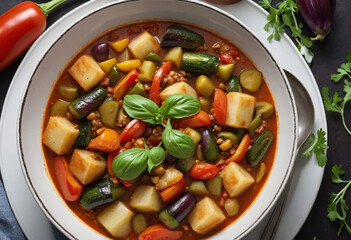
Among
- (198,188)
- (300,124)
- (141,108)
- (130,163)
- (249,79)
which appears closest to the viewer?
(130,163)

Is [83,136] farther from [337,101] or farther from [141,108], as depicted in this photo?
[337,101]

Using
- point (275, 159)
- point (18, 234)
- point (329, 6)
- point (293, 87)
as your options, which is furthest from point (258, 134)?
point (18, 234)

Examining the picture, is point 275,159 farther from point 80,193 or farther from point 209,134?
point 80,193

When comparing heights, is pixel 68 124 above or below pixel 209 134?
above

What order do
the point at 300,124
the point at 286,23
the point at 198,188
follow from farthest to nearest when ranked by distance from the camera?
the point at 286,23, the point at 300,124, the point at 198,188

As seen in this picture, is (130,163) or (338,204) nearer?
(130,163)

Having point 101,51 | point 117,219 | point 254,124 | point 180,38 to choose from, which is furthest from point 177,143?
point 101,51

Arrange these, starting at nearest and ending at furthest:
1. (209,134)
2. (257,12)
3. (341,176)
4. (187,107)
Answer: (187,107), (209,134), (257,12), (341,176)
